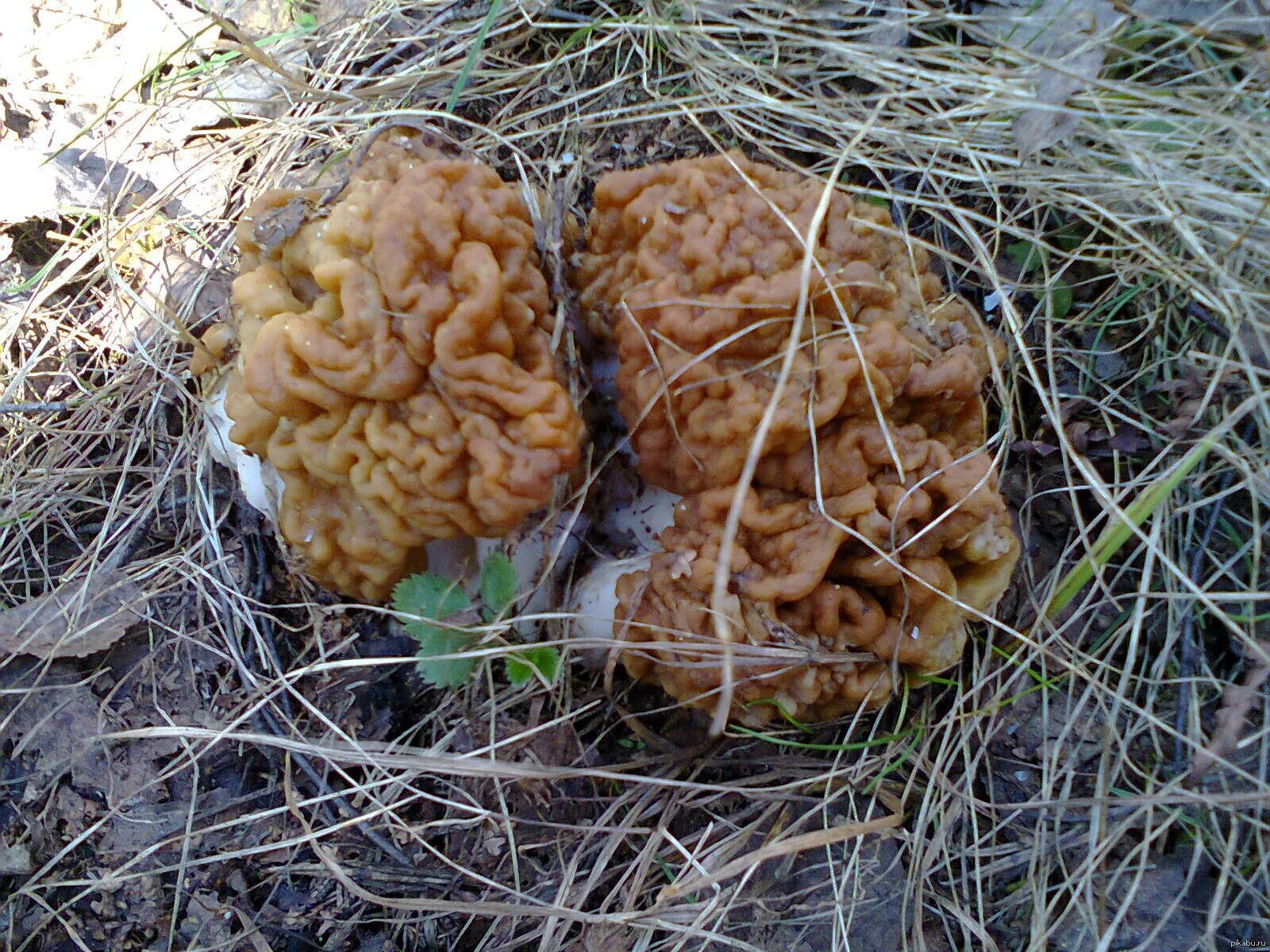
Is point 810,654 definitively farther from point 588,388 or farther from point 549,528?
point 588,388

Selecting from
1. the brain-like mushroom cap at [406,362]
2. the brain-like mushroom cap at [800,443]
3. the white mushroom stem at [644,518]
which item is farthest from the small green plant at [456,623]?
the white mushroom stem at [644,518]

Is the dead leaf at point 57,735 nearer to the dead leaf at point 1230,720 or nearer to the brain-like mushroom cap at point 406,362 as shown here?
the brain-like mushroom cap at point 406,362

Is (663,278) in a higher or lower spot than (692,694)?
higher

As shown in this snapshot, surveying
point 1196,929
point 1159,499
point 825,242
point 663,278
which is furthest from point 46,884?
point 1159,499

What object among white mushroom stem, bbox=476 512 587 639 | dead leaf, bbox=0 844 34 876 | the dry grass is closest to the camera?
the dry grass

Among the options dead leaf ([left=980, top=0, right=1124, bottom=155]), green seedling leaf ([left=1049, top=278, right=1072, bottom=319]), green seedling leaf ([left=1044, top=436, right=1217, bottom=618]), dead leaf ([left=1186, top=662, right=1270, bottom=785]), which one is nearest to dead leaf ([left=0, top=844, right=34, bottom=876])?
green seedling leaf ([left=1044, top=436, right=1217, bottom=618])

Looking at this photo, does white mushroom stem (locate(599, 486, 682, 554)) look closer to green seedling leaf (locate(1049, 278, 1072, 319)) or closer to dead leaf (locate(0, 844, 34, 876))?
green seedling leaf (locate(1049, 278, 1072, 319))
